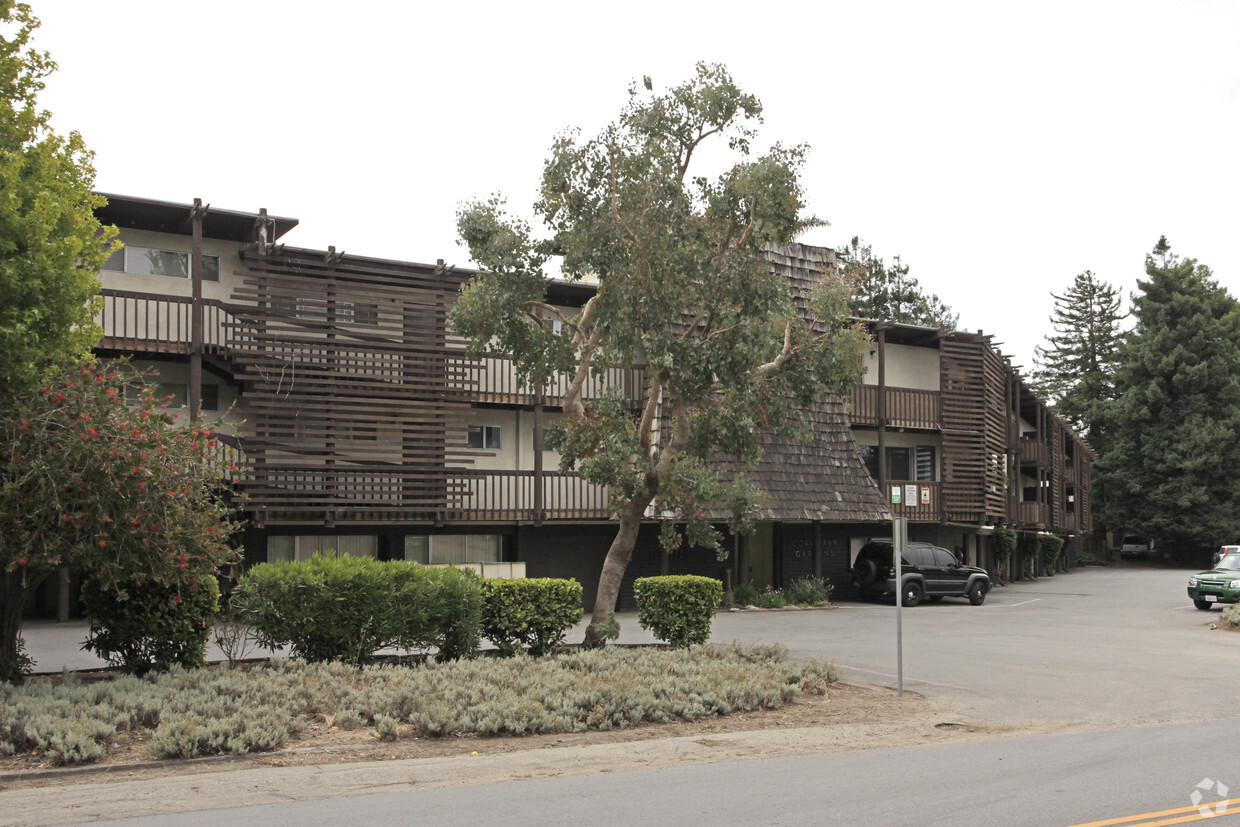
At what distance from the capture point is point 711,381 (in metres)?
16.1

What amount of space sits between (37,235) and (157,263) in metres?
12.3

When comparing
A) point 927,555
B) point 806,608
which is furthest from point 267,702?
point 927,555

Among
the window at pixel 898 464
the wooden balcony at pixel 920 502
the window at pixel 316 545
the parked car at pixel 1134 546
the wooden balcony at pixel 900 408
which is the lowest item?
the parked car at pixel 1134 546

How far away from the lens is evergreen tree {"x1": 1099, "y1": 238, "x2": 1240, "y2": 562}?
198 ft

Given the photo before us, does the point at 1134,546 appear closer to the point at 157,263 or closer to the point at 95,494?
the point at 157,263

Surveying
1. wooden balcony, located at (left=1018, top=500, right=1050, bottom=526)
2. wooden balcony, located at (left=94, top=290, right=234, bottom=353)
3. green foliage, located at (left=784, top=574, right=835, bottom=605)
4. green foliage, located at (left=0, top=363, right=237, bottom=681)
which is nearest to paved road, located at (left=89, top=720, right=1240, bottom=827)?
green foliage, located at (left=0, top=363, right=237, bottom=681)

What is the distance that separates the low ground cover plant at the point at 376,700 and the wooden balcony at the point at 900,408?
19.3m

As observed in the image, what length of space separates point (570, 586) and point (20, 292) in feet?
26.2

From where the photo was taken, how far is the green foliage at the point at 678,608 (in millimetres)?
17250

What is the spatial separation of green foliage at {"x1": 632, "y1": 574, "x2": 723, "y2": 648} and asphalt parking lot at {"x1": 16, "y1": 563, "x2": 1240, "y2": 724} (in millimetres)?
2142

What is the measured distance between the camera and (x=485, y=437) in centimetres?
2769

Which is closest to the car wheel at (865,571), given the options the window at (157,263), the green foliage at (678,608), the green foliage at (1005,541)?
the green foliage at (1005,541)

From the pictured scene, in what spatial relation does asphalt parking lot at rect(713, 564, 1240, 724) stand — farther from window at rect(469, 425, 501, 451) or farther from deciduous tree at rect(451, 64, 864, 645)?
window at rect(469, 425, 501, 451)

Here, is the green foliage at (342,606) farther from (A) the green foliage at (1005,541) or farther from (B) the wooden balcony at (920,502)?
(A) the green foliage at (1005,541)
